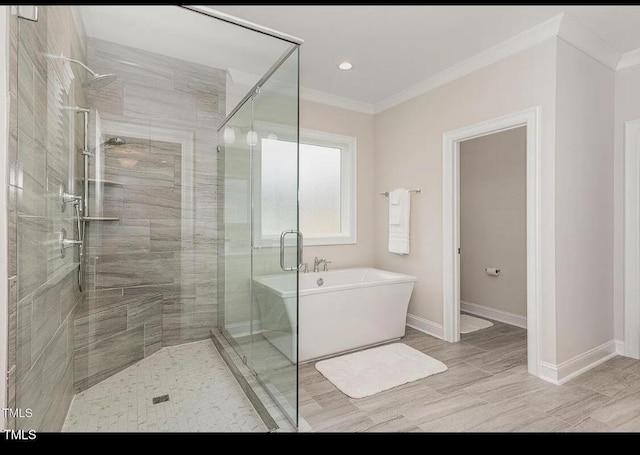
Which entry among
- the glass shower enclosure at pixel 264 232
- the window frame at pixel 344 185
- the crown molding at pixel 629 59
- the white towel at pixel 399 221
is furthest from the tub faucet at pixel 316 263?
the crown molding at pixel 629 59

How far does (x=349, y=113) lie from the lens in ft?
13.1

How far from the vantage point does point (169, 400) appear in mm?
1938

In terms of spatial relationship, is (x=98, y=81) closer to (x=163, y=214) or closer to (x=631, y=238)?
(x=163, y=214)

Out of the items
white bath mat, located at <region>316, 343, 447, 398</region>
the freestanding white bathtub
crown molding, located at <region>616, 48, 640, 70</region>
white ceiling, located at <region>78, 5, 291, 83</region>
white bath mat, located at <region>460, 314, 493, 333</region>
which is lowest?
white bath mat, located at <region>316, 343, 447, 398</region>

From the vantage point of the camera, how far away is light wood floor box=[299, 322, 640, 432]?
1878 mm

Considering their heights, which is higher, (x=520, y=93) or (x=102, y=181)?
(x=520, y=93)

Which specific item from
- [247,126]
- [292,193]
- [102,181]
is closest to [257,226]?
[292,193]

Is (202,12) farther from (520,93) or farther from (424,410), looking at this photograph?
(424,410)

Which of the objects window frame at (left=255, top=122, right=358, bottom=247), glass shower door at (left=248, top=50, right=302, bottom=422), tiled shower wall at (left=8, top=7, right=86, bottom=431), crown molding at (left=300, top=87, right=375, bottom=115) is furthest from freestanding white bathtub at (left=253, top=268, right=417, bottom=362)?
crown molding at (left=300, top=87, right=375, bottom=115)

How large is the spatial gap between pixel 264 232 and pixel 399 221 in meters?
1.92

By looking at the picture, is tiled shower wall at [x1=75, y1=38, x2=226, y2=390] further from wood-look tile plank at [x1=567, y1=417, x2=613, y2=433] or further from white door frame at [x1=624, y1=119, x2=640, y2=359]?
white door frame at [x1=624, y1=119, x2=640, y2=359]

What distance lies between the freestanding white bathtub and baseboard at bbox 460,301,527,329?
1.41 m

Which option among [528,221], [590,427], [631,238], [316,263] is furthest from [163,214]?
[631,238]

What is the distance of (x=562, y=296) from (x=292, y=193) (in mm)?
2091
